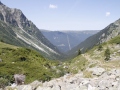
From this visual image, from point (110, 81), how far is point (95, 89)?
2382 millimetres

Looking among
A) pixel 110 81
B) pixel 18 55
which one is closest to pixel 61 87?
pixel 110 81

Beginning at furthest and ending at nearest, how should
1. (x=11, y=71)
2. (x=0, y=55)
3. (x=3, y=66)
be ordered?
(x=0, y=55)
(x=3, y=66)
(x=11, y=71)

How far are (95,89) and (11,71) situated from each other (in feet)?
308

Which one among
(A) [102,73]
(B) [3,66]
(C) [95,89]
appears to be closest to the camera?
(C) [95,89]

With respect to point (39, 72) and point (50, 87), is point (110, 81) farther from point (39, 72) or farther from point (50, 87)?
point (39, 72)

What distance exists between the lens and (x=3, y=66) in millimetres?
121500

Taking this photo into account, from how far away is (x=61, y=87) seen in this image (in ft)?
88.8

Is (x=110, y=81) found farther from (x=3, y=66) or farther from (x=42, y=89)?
(x=3, y=66)

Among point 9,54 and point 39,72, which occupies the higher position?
point 9,54

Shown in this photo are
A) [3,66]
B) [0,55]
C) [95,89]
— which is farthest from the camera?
[0,55]

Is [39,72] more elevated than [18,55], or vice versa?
[18,55]

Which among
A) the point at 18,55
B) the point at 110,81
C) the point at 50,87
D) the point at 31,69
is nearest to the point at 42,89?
the point at 50,87

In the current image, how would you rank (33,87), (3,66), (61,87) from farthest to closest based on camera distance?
(3,66)
(33,87)
(61,87)

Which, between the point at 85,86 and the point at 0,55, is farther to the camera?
the point at 0,55
